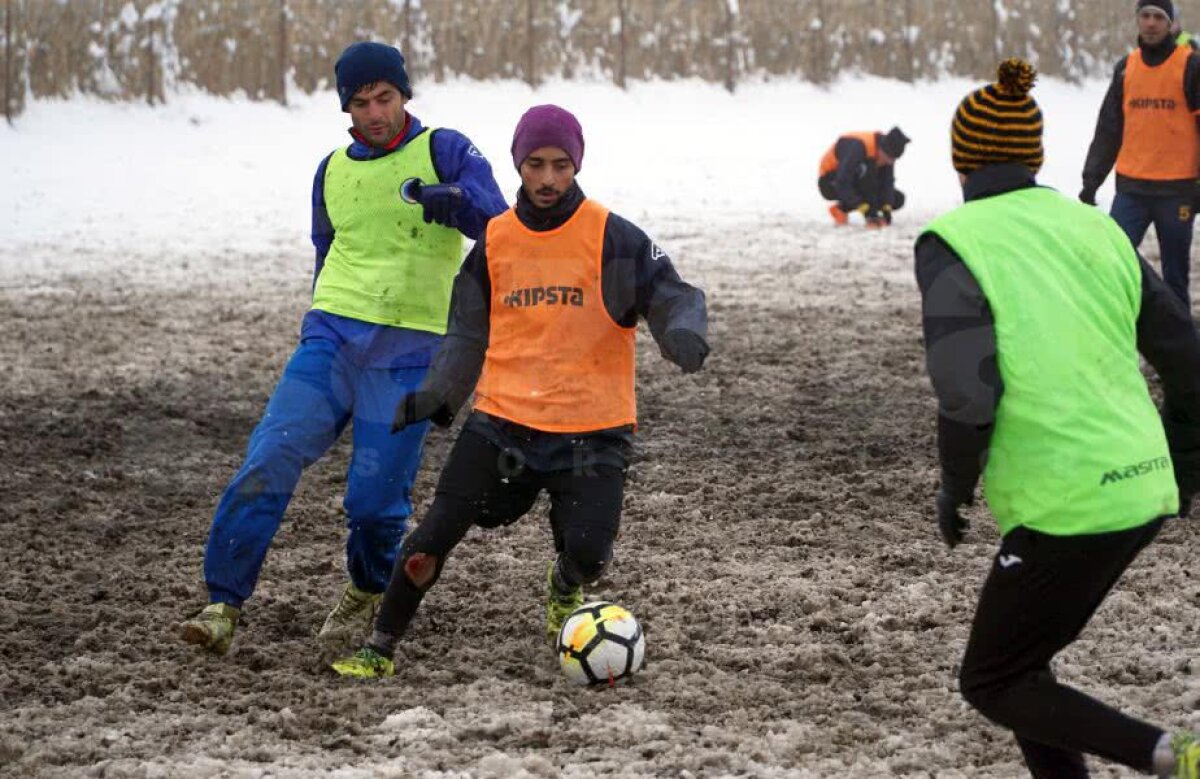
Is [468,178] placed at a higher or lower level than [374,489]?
higher

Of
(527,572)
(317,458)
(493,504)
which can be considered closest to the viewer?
(493,504)

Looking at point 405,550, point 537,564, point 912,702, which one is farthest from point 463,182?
point 912,702

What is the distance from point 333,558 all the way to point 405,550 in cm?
171

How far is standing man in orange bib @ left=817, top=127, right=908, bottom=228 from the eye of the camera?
686 inches

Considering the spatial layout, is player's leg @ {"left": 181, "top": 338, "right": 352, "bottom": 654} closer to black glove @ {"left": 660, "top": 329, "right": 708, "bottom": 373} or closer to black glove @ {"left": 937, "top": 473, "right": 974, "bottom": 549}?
black glove @ {"left": 660, "top": 329, "right": 708, "bottom": 373}

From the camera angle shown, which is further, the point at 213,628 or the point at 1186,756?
the point at 213,628

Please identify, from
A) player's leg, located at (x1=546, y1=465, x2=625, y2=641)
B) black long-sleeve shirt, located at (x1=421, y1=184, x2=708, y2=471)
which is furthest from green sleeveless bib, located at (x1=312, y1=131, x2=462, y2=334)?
player's leg, located at (x1=546, y1=465, x2=625, y2=641)

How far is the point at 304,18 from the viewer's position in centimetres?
2198

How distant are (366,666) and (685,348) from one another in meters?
1.50

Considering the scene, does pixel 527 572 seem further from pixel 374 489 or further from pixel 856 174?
pixel 856 174

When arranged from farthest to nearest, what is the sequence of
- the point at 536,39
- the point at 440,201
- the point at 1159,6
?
the point at 536,39 < the point at 1159,6 < the point at 440,201

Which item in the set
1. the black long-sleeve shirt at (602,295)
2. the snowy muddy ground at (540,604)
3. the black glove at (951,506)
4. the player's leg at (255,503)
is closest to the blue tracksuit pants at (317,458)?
the player's leg at (255,503)

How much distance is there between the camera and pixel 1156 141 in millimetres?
10141

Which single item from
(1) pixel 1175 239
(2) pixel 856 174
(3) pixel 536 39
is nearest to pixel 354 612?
(1) pixel 1175 239
